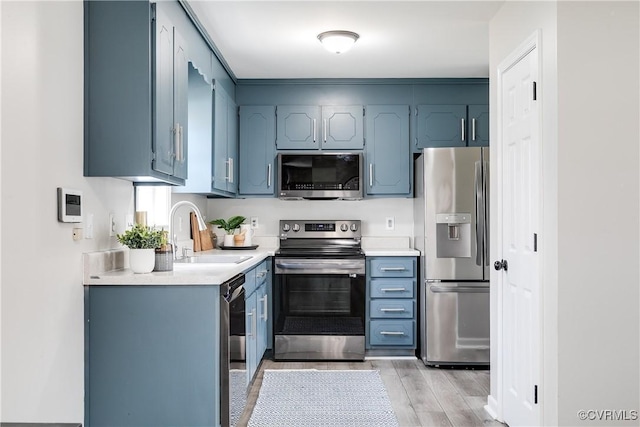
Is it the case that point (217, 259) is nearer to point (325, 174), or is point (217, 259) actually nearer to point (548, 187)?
point (325, 174)

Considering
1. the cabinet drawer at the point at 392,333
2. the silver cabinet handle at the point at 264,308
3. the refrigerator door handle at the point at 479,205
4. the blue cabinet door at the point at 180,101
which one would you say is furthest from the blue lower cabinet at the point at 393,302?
the blue cabinet door at the point at 180,101

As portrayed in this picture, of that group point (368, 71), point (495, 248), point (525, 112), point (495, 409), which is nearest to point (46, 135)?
point (525, 112)

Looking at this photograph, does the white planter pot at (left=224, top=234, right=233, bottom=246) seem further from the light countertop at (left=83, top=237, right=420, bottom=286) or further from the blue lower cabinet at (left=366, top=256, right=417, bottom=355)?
the light countertop at (left=83, top=237, right=420, bottom=286)

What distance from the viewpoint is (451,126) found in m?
4.53

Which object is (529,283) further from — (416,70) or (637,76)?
(416,70)

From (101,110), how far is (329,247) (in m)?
2.71

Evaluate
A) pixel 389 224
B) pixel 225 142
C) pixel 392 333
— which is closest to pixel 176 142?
pixel 225 142

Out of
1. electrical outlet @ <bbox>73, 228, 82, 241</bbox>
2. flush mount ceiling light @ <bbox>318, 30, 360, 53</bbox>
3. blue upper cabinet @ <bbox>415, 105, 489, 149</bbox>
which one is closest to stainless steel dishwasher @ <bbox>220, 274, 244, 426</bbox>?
electrical outlet @ <bbox>73, 228, 82, 241</bbox>

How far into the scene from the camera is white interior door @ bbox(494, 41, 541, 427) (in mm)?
2398

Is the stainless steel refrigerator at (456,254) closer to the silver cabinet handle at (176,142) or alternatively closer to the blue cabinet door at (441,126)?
the blue cabinet door at (441,126)

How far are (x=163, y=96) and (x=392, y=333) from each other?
2.71 m

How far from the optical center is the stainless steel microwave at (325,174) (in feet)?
14.6

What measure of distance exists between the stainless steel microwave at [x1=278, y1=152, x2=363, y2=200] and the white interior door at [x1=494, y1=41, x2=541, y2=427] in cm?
174
